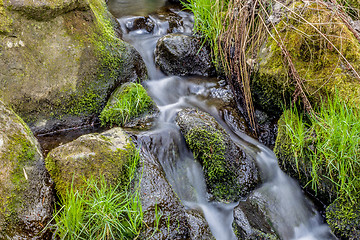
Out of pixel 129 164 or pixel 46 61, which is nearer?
pixel 129 164

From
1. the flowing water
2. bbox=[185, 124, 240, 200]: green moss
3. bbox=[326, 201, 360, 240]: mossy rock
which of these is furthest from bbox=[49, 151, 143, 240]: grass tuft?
bbox=[326, 201, 360, 240]: mossy rock

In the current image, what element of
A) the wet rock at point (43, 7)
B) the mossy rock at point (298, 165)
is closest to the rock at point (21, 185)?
the wet rock at point (43, 7)

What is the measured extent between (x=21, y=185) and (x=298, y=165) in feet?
8.89

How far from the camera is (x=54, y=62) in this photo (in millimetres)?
3553

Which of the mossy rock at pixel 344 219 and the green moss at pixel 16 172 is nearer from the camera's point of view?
the green moss at pixel 16 172

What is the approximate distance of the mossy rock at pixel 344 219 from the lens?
2.72 m

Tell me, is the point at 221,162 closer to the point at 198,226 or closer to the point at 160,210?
the point at 198,226

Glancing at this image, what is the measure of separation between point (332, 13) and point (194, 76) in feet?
7.29

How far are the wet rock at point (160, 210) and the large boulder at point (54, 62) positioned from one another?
1477mm

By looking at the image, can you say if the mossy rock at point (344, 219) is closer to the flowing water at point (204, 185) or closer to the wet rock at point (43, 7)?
the flowing water at point (204, 185)

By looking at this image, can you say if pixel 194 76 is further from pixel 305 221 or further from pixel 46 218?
pixel 46 218

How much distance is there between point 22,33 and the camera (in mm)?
3377

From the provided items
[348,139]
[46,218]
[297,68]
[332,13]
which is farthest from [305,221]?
[46,218]

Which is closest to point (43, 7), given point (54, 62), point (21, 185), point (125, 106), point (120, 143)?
point (54, 62)
